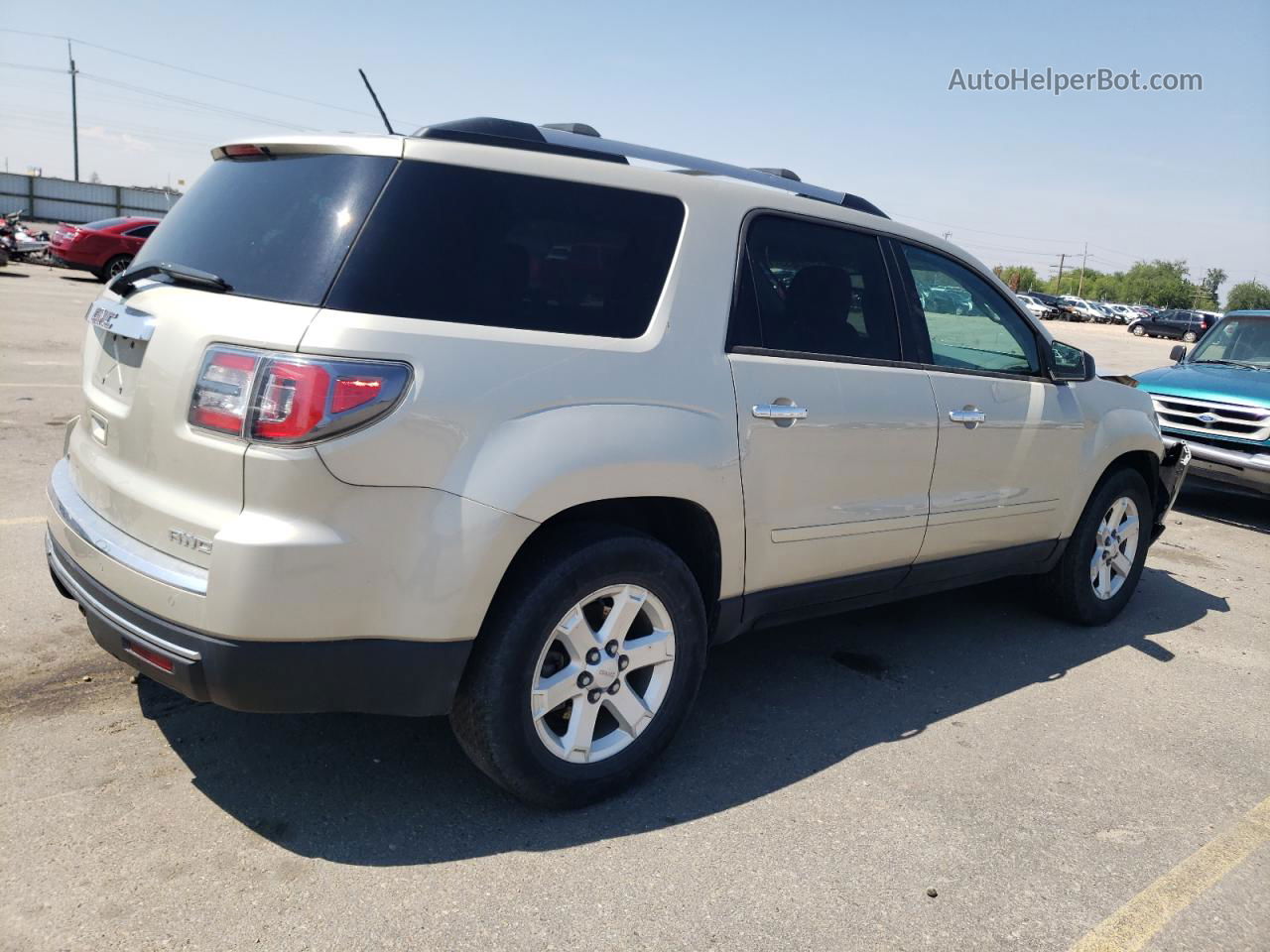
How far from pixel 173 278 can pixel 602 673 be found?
1730 mm

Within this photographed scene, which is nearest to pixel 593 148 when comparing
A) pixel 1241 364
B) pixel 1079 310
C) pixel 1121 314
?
pixel 1241 364

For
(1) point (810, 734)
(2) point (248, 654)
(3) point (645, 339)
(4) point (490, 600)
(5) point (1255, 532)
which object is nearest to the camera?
(2) point (248, 654)

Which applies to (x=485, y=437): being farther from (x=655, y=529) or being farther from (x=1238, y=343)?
(x=1238, y=343)

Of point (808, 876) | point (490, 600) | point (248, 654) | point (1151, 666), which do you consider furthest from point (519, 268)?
point (1151, 666)

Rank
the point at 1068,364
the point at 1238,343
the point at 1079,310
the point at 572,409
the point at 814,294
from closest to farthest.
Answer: the point at 572,409, the point at 814,294, the point at 1068,364, the point at 1238,343, the point at 1079,310

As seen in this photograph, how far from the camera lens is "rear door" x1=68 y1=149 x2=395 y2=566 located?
262 cm

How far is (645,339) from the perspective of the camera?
3156mm

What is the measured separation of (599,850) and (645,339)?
1.53 m

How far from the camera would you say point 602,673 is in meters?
3.10

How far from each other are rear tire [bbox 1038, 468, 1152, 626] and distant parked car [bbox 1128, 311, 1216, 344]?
54432mm

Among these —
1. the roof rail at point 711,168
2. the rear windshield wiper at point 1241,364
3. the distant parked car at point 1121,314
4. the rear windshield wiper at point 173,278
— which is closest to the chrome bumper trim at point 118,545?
the rear windshield wiper at point 173,278

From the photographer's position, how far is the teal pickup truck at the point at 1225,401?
8.12m

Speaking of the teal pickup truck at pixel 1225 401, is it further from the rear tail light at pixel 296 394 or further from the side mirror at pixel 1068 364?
the rear tail light at pixel 296 394

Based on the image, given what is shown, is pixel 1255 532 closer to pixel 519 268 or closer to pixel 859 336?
pixel 859 336
